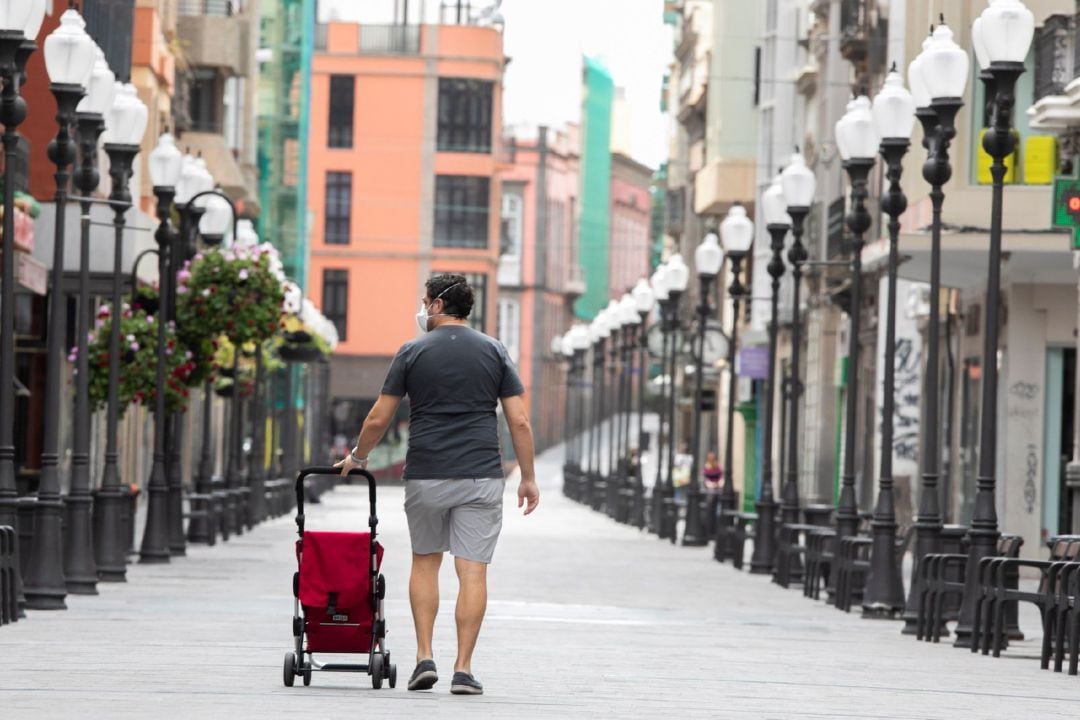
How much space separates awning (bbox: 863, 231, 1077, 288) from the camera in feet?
112

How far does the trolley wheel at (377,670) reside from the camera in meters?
13.3

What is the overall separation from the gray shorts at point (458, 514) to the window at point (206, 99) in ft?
181

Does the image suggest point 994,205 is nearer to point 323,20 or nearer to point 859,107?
point 859,107

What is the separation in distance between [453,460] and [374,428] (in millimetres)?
405

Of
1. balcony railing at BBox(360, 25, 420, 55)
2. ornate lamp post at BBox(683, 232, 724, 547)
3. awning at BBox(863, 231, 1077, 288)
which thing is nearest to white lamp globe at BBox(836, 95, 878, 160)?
awning at BBox(863, 231, 1077, 288)

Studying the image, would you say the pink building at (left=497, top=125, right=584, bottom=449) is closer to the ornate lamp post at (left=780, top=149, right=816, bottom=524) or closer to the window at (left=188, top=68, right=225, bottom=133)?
the window at (left=188, top=68, right=225, bottom=133)

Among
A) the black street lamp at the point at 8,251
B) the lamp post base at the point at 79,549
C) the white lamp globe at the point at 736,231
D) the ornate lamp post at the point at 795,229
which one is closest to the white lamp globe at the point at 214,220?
the white lamp globe at the point at 736,231

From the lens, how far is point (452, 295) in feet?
45.1

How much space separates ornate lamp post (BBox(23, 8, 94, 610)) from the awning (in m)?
14.7

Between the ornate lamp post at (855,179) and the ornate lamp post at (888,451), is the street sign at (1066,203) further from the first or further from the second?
the ornate lamp post at (855,179)

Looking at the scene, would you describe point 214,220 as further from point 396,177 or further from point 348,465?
point 396,177

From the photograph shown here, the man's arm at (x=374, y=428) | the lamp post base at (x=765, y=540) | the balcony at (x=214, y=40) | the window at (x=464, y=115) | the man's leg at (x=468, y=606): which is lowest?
the lamp post base at (x=765, y=540)

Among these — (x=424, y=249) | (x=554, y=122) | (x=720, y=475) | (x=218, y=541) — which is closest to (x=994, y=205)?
(x=218, y=541)

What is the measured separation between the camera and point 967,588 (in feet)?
66.9
